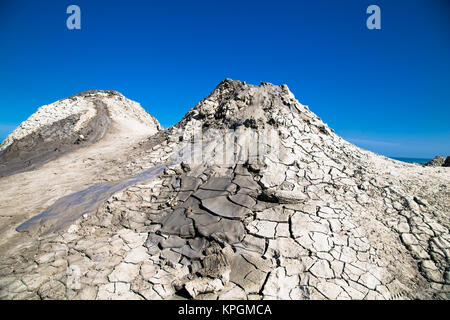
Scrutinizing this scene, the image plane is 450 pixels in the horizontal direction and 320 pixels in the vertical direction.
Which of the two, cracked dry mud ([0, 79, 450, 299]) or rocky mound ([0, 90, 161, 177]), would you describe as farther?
rocky mound ([0, 90, 161, 177])

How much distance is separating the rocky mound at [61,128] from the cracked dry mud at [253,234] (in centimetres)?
590

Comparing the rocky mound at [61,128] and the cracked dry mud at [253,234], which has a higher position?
the rocky mound at [61,128]

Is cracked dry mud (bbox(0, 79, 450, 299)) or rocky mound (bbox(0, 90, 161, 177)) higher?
rocky mound (bbox(0, 90, 161, 177))

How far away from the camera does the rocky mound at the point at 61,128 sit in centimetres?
874

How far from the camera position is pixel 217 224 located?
3.32 meters

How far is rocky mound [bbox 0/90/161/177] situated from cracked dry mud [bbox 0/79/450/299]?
590cm

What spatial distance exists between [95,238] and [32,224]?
1557 mm

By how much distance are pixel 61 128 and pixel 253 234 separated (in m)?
12.4

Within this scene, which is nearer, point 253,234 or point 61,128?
point 253,234

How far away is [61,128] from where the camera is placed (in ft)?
34.6

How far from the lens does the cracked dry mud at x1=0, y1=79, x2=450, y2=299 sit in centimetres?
255

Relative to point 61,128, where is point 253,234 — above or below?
below

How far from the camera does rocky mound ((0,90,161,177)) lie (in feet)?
28.7
